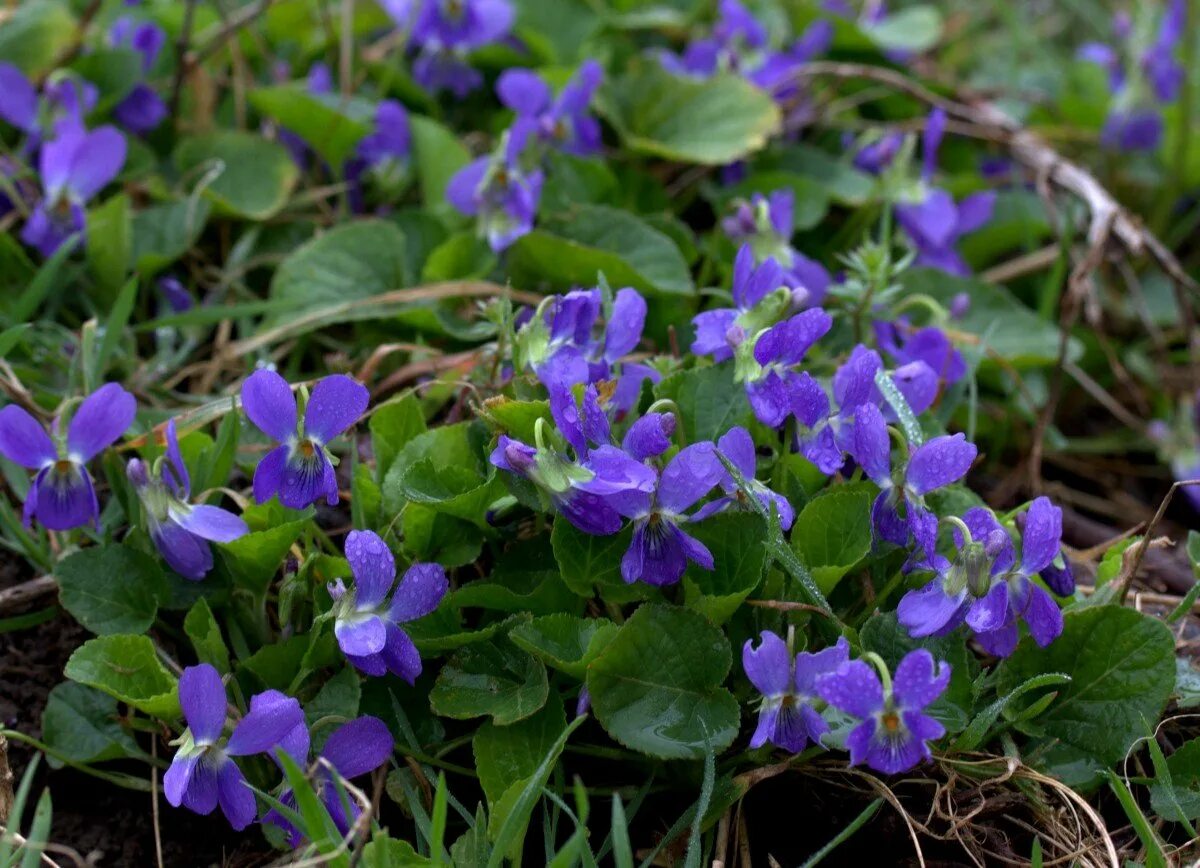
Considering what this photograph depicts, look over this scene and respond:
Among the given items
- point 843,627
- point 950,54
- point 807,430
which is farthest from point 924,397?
point 950,54

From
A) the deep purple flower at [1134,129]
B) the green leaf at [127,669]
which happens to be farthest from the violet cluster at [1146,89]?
the green leaf at [127,669]

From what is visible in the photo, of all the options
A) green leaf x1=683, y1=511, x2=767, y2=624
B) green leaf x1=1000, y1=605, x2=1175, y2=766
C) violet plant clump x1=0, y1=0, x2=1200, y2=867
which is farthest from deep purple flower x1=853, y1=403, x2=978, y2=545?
green leaf x1=1000, y1=605, x2=1175, y2=766

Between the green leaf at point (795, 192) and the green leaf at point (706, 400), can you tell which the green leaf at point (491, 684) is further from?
the green leaf at point (795, 192)

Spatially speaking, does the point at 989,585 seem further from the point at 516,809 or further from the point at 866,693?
the point at 516,809

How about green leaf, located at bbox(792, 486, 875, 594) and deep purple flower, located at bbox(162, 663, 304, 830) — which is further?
green leaf, located at bbox(792, 486, 875, 594)

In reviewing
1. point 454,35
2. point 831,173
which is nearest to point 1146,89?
point 831,173

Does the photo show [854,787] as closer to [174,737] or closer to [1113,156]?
[174,737]

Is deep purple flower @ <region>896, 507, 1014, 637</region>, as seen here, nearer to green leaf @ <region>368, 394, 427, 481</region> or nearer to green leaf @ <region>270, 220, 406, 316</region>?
green leaf @ <region>368, 394, 427, 481</region>
